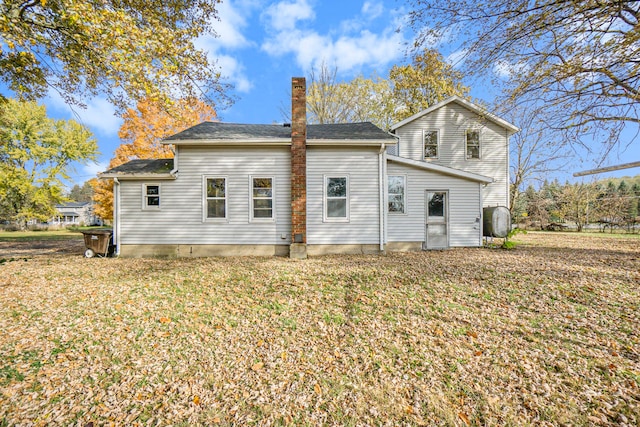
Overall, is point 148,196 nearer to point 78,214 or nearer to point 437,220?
point 437,220

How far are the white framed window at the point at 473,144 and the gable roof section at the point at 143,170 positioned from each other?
47.2ft

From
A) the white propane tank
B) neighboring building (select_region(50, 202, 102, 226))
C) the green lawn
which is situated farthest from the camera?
neighboring building (select_region(50, 202, 102, 226))

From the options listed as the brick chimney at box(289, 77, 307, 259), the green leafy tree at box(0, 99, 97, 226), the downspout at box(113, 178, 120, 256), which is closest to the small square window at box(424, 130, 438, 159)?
the brick chimney at box(289, 77, 307, 259)

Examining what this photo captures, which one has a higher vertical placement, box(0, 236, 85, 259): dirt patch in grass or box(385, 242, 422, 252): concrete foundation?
box(385, 242, 422, 252): concrete foundation

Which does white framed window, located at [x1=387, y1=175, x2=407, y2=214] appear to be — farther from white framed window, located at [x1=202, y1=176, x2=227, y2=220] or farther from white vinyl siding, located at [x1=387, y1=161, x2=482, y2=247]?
white framed window, located at [x1=202, y1=176, x2=227, y2=220]

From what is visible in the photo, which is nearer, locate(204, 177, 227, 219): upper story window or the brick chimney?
the brick chimney

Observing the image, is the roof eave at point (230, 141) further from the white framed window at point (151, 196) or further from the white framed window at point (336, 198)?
the white framed window at point (336, 198)

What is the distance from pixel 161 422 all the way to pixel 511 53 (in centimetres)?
974

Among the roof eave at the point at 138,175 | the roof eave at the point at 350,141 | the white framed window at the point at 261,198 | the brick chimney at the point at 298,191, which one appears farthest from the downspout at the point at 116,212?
the roof eave at the point at 350,141

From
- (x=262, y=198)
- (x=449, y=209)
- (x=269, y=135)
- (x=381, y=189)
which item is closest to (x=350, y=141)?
(x=381, y=189)

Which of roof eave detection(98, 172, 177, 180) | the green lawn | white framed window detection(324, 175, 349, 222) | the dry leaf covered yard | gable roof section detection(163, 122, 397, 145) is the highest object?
gable roof section detection(163, 122, 397, 145)

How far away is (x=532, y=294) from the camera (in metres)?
5.17

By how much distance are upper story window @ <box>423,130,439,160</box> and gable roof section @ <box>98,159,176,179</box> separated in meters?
12.3

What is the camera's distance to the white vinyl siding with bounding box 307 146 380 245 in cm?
939
